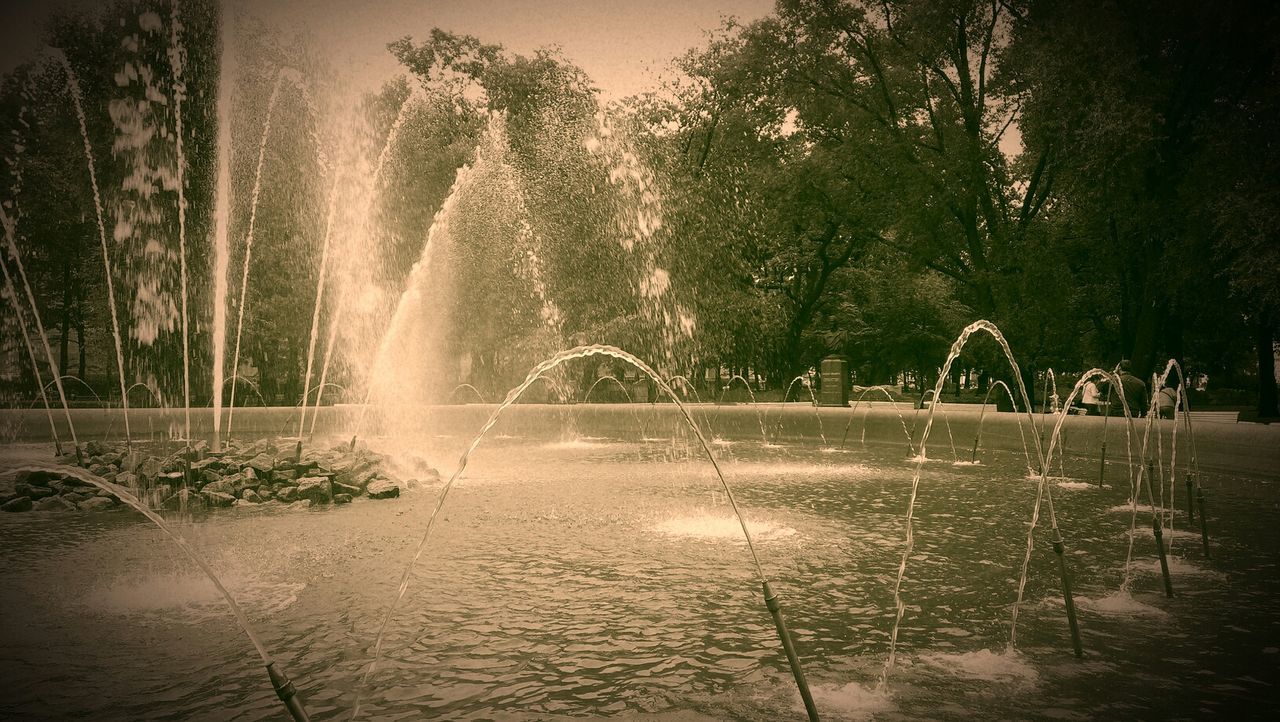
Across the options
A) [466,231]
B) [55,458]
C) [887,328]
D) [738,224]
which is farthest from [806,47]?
[55,458]

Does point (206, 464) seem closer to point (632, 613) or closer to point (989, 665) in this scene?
point (632, 613)

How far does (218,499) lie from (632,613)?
7.82 m

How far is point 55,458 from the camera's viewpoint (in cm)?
1438

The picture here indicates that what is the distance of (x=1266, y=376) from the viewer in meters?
26.0

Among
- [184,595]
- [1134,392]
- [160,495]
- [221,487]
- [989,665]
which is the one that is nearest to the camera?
[989,665]

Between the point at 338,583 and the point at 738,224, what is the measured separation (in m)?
33.4

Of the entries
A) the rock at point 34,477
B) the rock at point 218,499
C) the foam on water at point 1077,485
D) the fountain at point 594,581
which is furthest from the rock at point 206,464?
the foam on water at point 1077,485

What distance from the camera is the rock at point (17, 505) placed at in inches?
440

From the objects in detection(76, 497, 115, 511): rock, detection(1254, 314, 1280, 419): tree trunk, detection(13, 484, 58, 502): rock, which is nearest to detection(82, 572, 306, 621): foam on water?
detection(76, 497, 115, 511): rock

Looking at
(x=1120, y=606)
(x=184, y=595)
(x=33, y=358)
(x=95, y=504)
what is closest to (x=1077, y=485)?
(x=1120, y=606)

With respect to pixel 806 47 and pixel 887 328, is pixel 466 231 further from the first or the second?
pixel 887 328

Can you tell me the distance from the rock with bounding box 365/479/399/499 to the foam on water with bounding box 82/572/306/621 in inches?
175

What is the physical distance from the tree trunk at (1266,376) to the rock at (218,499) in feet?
88.7

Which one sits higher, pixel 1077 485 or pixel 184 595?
pixel 1077 485
